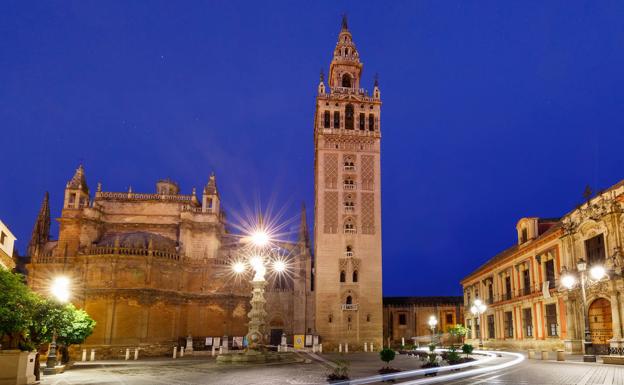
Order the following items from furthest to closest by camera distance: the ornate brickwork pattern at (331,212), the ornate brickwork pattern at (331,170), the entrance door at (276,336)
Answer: the ornate brickwork pattern at (331,170) → the ornate brickwork pattern at (331,212) → the entrance door at (276,336)

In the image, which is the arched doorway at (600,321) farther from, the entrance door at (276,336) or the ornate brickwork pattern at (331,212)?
the entrance door at (276,336)

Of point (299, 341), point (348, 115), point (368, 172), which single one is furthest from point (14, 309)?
point (348, 115)

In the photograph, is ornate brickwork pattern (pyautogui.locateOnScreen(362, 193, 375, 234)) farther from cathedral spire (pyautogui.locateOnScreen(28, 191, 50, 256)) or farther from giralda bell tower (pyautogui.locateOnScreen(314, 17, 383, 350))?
cathedral spire (pyautogui.locateOnScreen(28, 191, 50, 256))

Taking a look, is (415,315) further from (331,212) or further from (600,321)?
(600,321)

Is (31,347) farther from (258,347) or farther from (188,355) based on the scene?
(188,355)

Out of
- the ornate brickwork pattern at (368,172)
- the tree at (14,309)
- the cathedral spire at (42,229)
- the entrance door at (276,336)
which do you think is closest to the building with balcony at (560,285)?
the ornate brickwork pattern at (368,172)

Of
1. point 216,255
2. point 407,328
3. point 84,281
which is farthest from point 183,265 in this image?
point 407,328

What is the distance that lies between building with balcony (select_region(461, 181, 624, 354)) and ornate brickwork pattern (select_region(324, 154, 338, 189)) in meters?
18.4

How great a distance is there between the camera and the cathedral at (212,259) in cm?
4822

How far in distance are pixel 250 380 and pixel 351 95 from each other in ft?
154

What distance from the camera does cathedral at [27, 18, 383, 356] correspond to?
48.2m

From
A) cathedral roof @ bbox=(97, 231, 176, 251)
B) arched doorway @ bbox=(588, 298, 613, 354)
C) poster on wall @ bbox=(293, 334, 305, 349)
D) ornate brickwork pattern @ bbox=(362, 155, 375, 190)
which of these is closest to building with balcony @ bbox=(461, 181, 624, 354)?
arched doorway @ bbox=(588, 298, 613, 354)

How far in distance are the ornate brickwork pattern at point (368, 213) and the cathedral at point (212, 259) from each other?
0.12m

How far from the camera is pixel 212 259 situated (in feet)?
180
